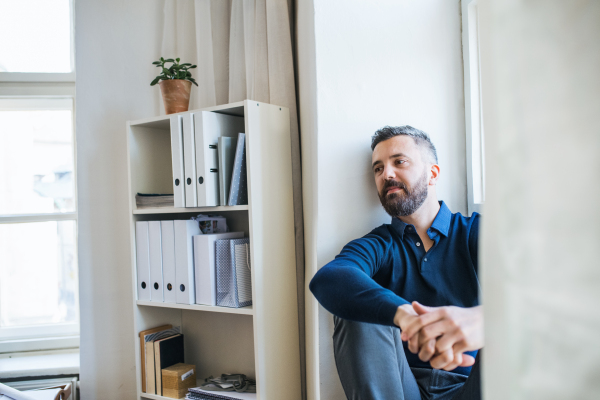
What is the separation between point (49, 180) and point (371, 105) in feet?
6.20

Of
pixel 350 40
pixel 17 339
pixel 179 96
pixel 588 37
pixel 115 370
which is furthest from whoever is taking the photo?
pixel 17 339

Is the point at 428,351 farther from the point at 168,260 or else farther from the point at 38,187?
the point at 38,187

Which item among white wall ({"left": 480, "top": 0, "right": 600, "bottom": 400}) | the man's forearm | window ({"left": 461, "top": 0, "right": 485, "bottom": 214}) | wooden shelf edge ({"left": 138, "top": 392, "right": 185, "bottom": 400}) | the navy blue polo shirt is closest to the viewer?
white wall ({"left": 480, "top": 0, "right": 600, "bottom": 400})

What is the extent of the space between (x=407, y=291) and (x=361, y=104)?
0.66 m

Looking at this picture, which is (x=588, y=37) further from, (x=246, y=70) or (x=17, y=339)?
(x=17, y=339)

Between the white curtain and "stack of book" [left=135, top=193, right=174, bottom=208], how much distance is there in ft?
1.63

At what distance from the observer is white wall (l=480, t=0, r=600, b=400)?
0.28ft

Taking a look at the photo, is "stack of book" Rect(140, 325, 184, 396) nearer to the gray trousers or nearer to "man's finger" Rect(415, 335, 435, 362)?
the gray trousers

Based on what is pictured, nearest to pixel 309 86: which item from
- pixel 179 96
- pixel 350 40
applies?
pixel 350 40

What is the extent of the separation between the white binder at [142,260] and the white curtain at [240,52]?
0.65 metres

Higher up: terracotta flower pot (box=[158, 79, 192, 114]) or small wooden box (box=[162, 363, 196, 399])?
terracotta flower pot (box=[158, 79, 192, 114])

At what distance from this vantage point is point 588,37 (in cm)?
9

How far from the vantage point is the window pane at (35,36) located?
2.32m

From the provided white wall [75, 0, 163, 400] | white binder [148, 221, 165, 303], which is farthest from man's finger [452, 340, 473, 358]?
white wall [75, 0, 163, 400]
